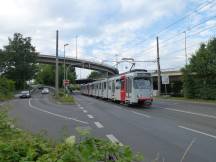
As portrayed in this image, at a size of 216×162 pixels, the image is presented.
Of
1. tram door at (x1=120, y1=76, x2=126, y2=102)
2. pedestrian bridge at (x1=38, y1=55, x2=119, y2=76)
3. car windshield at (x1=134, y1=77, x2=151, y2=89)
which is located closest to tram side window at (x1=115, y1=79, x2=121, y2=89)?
tram door at (x1=120, y1=76, x2=126, y2=102)

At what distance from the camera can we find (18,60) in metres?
87.4

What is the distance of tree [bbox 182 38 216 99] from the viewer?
38219 millimetres

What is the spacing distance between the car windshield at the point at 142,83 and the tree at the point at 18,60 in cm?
6256

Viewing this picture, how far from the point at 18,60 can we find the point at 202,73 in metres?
60.0

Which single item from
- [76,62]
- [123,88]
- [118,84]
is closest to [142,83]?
[123,88]

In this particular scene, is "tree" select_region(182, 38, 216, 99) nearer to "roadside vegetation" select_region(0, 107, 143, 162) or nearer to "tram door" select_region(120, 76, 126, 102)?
"tram door" select_region(120, 76, 126, 102)

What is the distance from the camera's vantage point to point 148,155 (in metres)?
8.09

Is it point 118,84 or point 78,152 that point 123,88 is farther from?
point 78,152

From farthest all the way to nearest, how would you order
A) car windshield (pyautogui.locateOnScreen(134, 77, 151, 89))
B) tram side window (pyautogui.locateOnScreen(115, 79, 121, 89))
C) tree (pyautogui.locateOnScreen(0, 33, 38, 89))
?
tree (pyautogui.locateOnScreen(0, 33, 38, 89)), tram side window (pyautogui.locateOnScreen(115, 79, 121, 89)), car windshield (pyautogui.locateOnScreen(134, 77, 151, 89))

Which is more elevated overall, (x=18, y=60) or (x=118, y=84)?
(x=18, y=60)

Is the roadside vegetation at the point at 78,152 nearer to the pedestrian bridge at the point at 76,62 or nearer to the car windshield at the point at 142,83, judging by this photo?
the car windshield at the point at 142,83

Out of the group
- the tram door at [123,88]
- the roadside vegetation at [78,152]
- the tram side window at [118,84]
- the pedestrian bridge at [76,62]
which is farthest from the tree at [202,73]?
the pedestrian bridge at [76,62]

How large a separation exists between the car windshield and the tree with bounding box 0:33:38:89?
62557 mm

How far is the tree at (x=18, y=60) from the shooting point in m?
86.4
